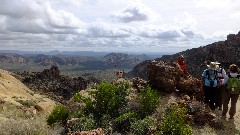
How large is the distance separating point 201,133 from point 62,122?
6416 mm

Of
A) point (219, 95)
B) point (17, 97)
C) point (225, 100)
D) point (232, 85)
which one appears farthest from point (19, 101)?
point (232, 85)

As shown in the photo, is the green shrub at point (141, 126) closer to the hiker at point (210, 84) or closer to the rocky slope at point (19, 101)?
the hiker at point (210, 84)

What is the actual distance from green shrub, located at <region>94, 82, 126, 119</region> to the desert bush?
1767mm

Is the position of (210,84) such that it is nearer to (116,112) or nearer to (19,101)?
(116,112)

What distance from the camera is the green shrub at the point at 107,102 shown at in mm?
15414

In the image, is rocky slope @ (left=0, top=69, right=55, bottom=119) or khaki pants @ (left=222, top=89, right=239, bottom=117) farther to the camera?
rocky slope @ (left=0, top=69, right=55, bottom=119)

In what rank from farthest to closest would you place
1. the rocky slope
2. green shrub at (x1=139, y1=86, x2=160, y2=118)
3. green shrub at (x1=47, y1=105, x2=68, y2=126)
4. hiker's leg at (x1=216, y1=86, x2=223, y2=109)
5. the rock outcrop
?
the rock outcrop
the rocky slope
hiker's leg at (x1=216, y1=86, x2=223, y2=109)
green shrub at (x1=47, y1=105, x2=68, y2=126)
green shrub at (x1=139, y1=86, x2=160, y2=118)

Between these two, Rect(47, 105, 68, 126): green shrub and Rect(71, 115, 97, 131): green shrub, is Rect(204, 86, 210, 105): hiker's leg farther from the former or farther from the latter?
Rect(47, 105, 68, 126): green shrub

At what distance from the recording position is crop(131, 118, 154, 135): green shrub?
43.9 ft

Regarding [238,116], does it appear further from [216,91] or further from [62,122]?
[62,122]

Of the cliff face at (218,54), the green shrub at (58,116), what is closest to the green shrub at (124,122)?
the green shrub at (58,116)

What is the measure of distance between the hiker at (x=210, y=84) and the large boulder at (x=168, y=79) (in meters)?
1.76

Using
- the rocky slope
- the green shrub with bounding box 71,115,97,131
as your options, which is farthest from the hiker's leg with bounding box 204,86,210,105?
the rocky slope

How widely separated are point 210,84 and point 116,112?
15.7ft
